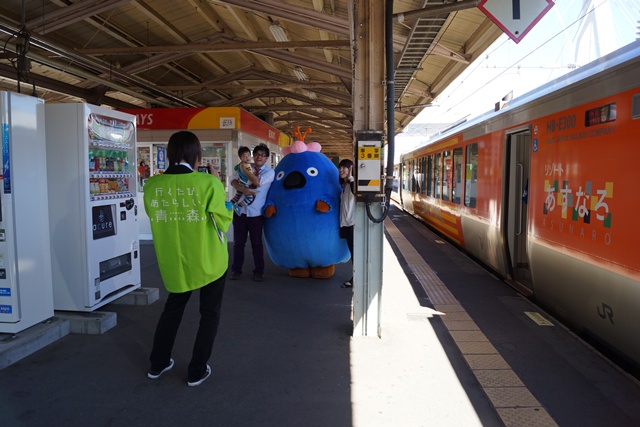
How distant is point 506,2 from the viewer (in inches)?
185

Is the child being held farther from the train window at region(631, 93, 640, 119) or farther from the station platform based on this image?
the train window at region(631, 93, 640, 119)

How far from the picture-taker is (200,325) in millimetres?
3234

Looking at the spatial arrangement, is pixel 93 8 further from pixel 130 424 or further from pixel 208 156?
pixel 130 424

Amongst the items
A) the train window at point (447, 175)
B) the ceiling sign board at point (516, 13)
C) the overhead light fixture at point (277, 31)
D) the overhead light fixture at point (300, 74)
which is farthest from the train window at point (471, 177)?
the overhead light fixture at point (300, 74)

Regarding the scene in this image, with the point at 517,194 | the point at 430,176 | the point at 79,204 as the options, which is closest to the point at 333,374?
the point at 79,204

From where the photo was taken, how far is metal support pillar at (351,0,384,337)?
407cm

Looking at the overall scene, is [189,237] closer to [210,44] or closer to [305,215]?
[305,215]

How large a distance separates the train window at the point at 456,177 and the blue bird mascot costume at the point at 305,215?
3.32 m

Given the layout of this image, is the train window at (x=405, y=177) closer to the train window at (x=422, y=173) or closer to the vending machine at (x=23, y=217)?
the train window at (x=422, y=173)

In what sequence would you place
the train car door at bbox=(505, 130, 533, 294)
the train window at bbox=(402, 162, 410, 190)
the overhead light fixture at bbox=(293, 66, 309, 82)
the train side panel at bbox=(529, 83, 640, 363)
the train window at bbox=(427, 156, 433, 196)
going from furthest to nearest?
the train window at bbox=(402, 162, 410, 190)
the overhead light fixture at bbox=(293, 66, 309, 82)
the train window at bbox=(427, 156, 433, 196)
the train car door at bbox=(505, 130, 533, 294)
the train side panel at bbox=(529, 83, 640, 363)

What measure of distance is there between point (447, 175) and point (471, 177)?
1.97m

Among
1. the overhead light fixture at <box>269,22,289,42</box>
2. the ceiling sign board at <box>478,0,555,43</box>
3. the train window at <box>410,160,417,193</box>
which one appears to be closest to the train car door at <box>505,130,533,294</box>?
the ceiling sign board at <box>478,0,555,43</box>

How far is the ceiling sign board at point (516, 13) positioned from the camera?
15.3ft

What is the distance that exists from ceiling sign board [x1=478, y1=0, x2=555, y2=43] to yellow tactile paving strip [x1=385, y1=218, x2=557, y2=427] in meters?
2.87
